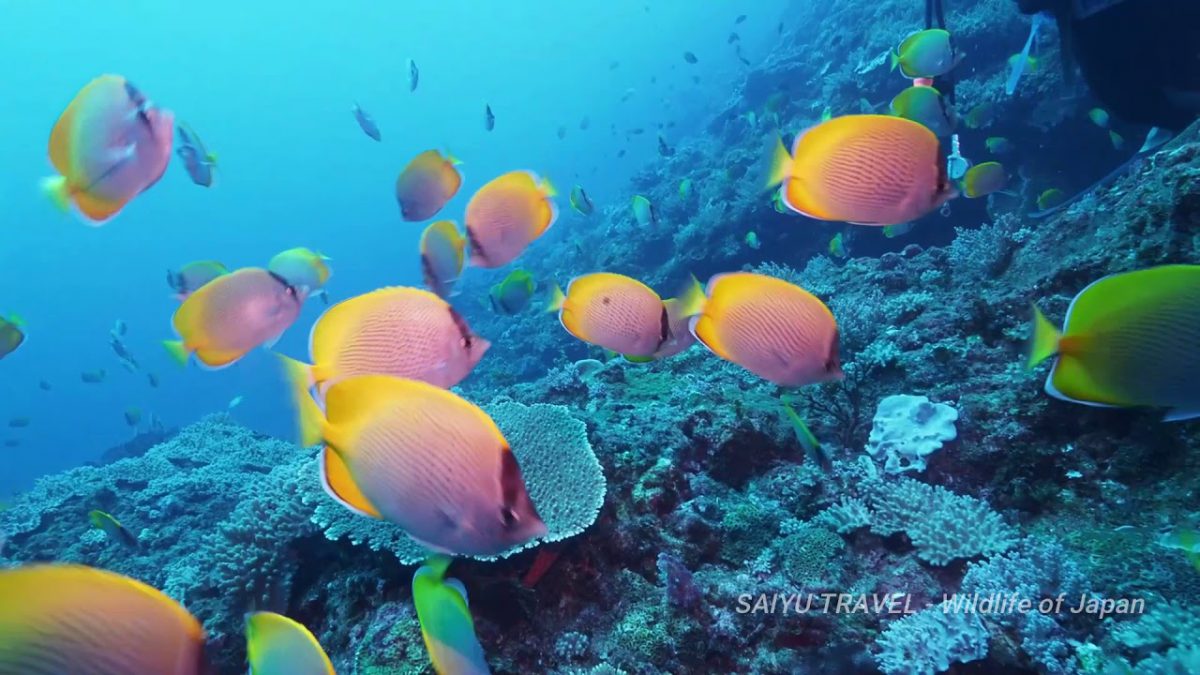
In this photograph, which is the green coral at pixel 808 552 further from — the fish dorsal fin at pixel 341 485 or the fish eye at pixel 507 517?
the fish dorsal fin at pixel 341 485

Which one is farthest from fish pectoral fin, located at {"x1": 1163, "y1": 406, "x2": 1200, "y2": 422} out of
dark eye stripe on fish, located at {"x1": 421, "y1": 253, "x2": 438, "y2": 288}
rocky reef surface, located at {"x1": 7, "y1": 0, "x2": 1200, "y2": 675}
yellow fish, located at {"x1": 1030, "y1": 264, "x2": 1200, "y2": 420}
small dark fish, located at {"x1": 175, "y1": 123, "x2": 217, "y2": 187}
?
small dark fish, located at {"x1": 175, "y1": 123, "x2": 217, "y2": 187}

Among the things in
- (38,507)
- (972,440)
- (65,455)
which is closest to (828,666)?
(972,440)

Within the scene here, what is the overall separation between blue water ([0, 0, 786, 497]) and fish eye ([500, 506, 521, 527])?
1693 inches

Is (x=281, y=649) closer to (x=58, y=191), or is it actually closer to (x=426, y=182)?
(x=58, y=191)

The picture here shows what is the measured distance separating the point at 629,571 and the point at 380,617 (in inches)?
55.3

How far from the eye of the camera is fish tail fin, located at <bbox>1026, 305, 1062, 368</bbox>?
167 cm

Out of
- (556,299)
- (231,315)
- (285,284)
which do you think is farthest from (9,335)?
(556,299)

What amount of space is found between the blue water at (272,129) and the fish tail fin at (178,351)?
134ft

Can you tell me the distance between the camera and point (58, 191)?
2.35 metres

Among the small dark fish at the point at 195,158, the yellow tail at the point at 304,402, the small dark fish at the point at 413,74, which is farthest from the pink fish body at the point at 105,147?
the small dark fish at the point at 413,74

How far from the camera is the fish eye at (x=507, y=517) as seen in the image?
53.0 inches

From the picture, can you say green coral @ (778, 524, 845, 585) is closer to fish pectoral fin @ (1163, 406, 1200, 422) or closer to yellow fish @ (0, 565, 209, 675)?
fish pectoral fin @ (1163, 406, 1200, 422)

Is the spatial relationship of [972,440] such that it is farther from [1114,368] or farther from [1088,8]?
[1088,8]

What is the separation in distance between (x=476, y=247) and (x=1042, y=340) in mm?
2808
